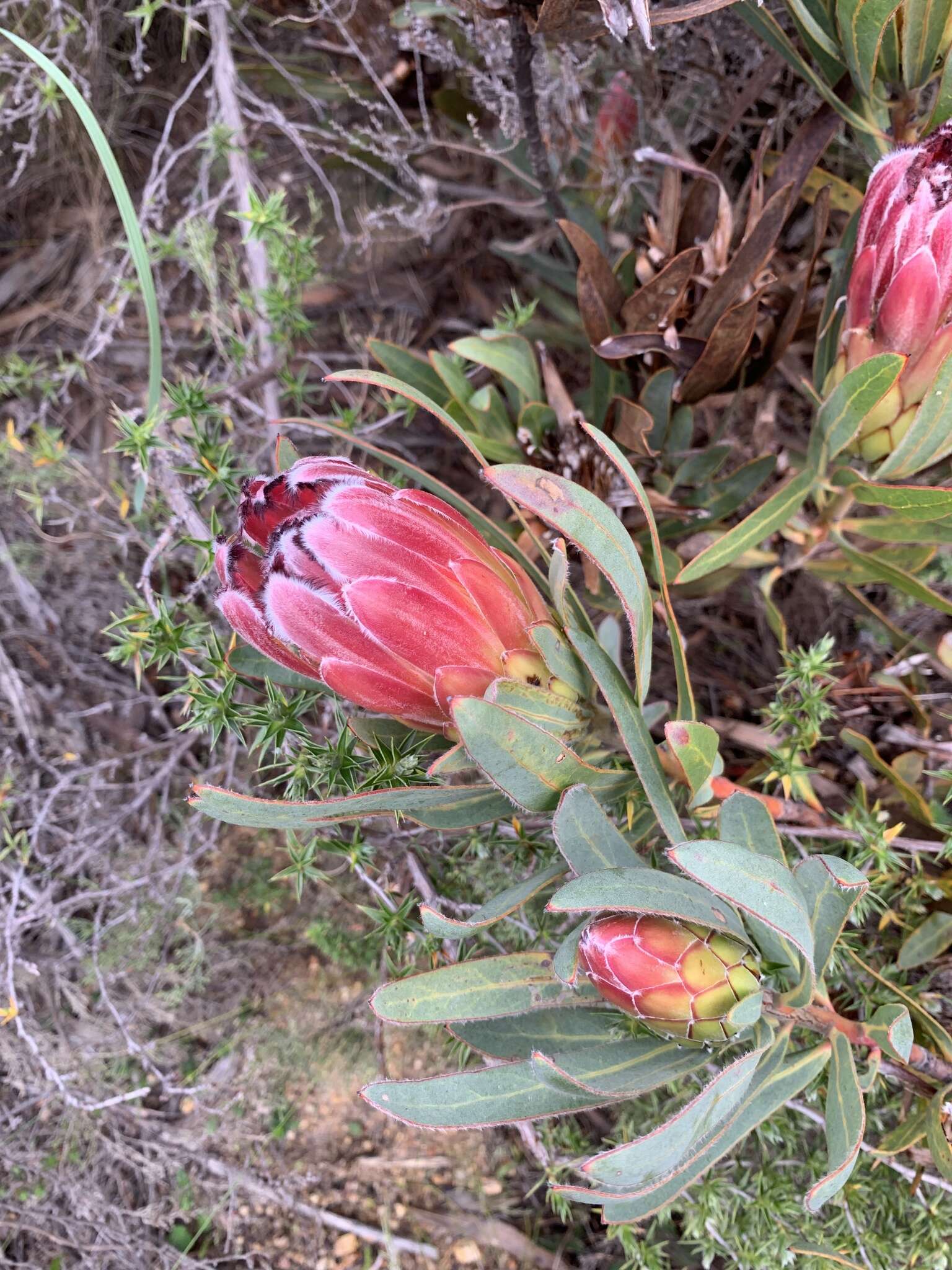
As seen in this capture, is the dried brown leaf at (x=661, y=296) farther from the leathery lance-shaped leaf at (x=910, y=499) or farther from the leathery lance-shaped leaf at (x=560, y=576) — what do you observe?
the leathery lance-shaped leaf at (x=560, y=576)

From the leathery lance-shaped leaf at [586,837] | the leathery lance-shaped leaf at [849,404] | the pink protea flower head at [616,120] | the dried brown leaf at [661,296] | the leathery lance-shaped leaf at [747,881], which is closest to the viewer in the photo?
the leathery lance-shaped leaf at [747,881]

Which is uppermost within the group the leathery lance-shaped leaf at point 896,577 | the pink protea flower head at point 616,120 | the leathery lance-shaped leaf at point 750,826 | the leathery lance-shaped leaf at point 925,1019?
the pink protea flower head at point 616,120

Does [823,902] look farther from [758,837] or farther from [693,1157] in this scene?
[693,1157]

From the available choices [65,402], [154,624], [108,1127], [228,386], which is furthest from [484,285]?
[108,1127]

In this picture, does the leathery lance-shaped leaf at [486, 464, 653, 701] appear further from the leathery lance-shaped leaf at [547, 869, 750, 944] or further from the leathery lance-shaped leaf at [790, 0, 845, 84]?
the leathery lance-shaped leaf at [790, 0, 845, 84]

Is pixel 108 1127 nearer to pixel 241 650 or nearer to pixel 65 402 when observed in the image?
pixel 241 650

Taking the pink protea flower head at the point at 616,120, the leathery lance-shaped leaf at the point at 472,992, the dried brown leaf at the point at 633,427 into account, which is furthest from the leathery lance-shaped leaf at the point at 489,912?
the pink protea flower head at the point at 616,120

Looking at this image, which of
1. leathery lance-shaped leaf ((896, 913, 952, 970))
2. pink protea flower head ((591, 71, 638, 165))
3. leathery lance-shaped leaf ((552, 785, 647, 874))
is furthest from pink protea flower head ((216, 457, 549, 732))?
pink protea flower head ((591, 71, 638, 165))
